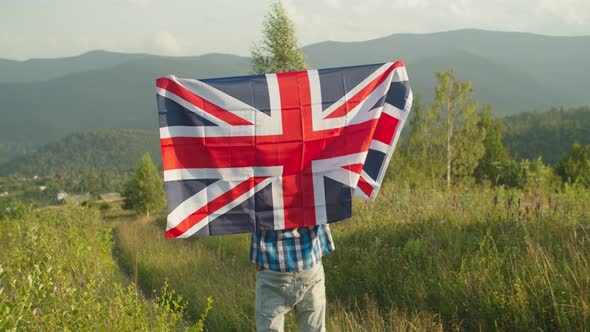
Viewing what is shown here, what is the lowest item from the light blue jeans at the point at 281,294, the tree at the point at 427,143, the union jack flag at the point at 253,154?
the tree at the point at 427,143

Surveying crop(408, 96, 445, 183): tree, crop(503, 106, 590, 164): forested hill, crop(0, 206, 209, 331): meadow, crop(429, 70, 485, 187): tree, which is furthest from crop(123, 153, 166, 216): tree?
crop(503, 106, 590, 164): forested hill

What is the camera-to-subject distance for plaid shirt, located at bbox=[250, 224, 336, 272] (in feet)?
10.4

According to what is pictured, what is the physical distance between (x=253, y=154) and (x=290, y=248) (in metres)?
0.80

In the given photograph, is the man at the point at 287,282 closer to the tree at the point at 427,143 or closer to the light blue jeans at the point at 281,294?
the light blue jeans at the point at 281,294

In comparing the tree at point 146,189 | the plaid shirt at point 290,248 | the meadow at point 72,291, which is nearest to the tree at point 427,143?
the tree at point 146,189

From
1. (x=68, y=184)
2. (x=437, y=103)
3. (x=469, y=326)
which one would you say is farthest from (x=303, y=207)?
(x=68, y=184)

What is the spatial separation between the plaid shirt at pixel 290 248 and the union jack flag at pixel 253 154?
76 mm

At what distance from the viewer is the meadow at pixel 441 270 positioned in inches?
155

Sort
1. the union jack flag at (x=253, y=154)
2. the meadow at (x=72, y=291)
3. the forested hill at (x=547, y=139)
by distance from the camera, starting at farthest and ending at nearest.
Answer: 1. the forested hill at (x=547, y=139)
2. the meadow at (x=72, y=291)
3. the union jack flag at (x=253, y=154)

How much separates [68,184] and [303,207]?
185 metres

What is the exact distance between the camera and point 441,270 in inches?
193

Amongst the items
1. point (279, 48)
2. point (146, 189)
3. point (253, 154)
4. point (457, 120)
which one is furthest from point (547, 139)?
point (253, 154)

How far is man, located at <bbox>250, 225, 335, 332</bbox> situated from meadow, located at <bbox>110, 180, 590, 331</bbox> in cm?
97

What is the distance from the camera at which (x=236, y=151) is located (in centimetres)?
358
